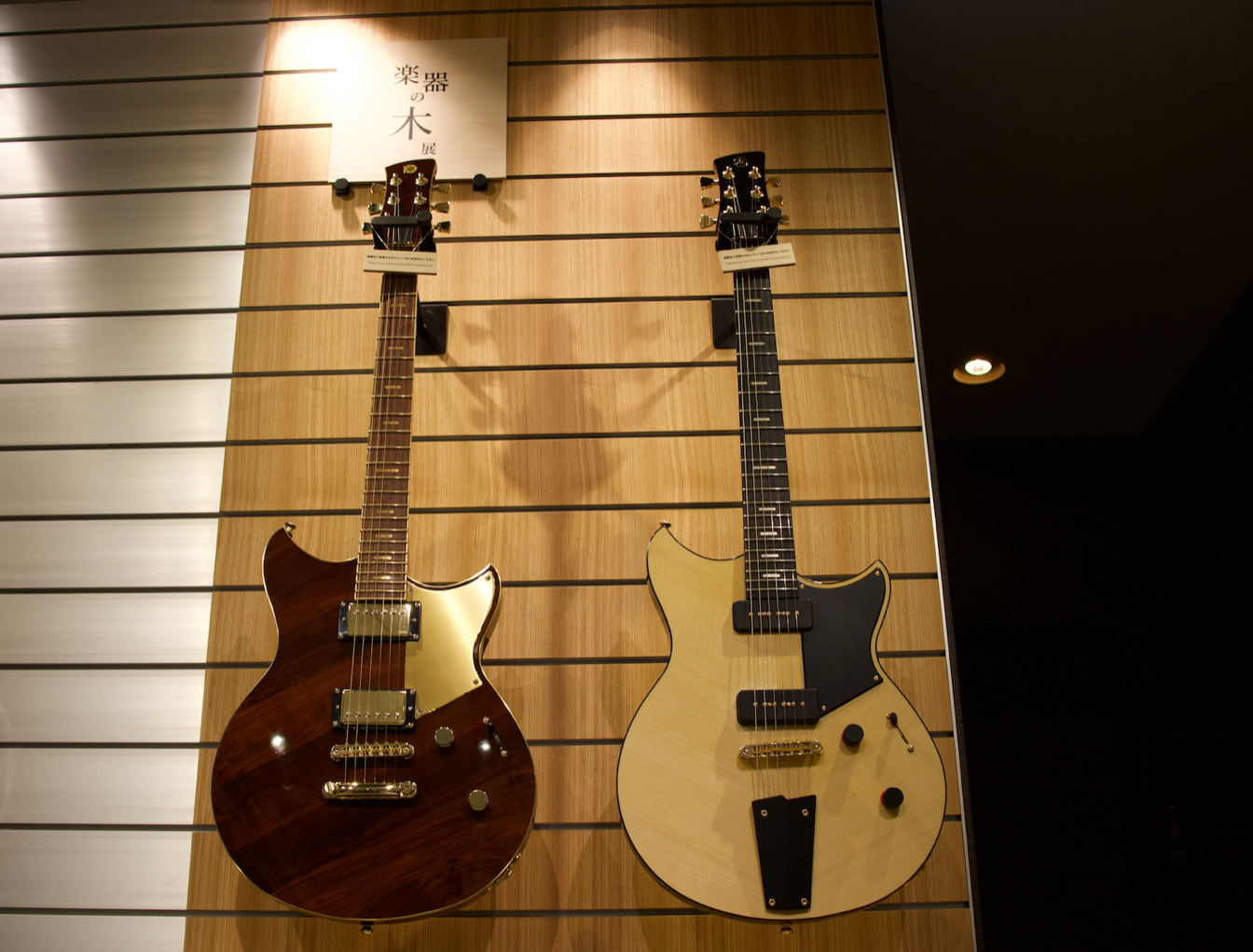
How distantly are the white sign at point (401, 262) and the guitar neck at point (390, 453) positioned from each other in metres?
0.07

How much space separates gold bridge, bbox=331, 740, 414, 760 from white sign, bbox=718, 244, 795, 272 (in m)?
1.13

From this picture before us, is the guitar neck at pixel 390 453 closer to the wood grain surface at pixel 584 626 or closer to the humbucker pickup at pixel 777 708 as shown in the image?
the wood grain surface at pixel 584 626

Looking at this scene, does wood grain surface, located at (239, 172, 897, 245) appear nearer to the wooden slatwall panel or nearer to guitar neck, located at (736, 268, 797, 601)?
the wooden slatwall panel

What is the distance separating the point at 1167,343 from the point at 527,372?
10.3 feet

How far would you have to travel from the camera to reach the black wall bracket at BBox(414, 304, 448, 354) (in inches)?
79.8

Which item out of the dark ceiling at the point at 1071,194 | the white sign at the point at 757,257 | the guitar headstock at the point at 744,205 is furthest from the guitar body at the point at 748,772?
the dark ceiling at the point at 1071,194

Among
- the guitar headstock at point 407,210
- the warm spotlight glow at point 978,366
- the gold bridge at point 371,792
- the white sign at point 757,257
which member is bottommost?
the gold bridge at point 371,792

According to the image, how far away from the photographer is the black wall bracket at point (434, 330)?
2027 mm


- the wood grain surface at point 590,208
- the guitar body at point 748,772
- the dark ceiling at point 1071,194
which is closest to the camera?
the guitar body at point 748,772

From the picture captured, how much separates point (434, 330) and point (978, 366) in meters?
2.79

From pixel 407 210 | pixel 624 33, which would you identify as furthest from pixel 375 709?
pixel 624 33

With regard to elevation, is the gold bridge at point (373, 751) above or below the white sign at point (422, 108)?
below

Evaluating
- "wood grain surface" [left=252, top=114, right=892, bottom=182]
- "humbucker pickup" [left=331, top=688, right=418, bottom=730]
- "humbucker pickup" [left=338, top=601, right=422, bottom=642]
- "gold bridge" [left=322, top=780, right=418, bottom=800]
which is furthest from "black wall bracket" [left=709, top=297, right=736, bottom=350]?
"gold bridge" [left=322, top=780, right=418, bottom=800]

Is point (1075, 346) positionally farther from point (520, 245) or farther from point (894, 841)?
point (894, 841)
